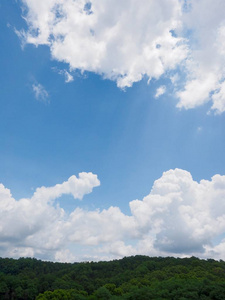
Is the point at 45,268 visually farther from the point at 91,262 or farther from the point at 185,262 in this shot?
the point at 185,262

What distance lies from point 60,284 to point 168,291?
5225 cm

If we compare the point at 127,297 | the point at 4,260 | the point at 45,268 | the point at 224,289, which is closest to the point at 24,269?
the point at 45,268

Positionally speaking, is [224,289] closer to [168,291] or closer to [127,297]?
[168,291]

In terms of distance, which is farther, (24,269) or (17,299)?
(24,269)

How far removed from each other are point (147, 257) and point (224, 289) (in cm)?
10006

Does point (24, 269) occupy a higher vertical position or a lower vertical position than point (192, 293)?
Answer: higher

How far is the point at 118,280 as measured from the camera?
4163 inches

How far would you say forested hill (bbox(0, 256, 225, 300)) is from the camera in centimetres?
6488

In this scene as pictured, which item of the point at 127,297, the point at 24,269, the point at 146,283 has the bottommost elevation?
the point at 127,297

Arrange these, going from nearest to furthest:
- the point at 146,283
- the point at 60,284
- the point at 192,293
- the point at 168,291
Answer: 1. the point at 192,293
2. the point at 168,291
3. the point at 146,283
4. the point at 60,284

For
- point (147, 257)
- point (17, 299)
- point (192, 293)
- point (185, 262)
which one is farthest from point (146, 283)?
point (147, 257)

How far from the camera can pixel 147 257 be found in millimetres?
155000

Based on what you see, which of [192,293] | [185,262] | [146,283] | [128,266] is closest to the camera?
[192,293]

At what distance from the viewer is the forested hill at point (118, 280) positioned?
6488 cm
